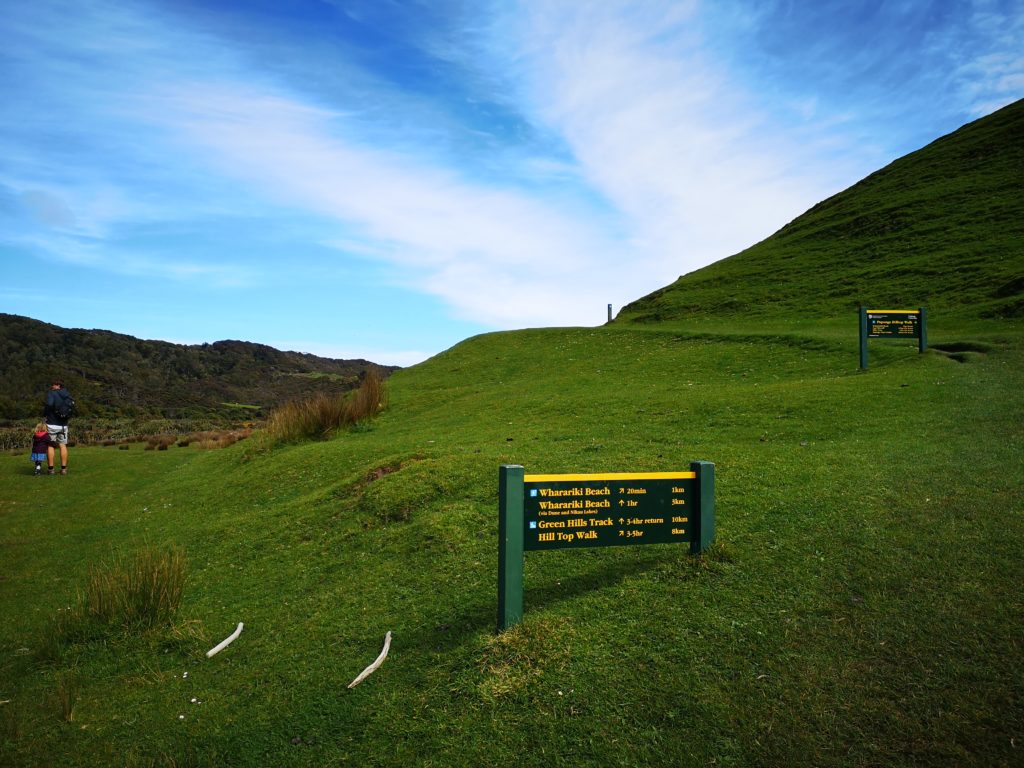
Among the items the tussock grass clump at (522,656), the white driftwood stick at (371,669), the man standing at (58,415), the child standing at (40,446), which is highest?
the man standing at (58,415)

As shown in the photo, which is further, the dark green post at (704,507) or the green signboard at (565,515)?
the dark green post at (704,507)

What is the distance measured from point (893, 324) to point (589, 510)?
1677 cm

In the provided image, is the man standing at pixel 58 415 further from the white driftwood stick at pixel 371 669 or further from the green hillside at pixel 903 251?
the green hillside at pixel 903 251

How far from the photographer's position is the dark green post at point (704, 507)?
20.1 feet

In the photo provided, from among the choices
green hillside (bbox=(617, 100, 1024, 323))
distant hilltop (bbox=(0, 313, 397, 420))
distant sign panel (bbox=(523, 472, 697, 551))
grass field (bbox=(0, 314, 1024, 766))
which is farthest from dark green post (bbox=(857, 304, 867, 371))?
distant hilltop (bbox=(0, 313, 397, 420))

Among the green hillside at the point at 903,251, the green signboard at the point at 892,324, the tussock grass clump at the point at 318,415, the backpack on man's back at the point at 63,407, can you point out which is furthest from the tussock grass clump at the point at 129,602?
the green hillside at the point at 903,251

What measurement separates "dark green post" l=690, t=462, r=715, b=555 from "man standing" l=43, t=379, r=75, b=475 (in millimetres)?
17723

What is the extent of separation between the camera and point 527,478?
17.8ft

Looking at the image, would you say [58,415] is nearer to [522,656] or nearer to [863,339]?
[522,656]

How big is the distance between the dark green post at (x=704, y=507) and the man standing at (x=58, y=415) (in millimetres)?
17723

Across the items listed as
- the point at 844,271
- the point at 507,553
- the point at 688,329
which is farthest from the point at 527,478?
the point at 844,271

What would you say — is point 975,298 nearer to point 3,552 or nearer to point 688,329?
point 688,329

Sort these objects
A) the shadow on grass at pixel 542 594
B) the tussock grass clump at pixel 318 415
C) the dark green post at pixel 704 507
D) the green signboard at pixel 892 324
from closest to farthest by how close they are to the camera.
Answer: the shadow on grass at pixel 542 594 → the dark green post at pixel 704 507 → the green signboard at pixel 892 324 → the tussock grass clump at pixel 318 415

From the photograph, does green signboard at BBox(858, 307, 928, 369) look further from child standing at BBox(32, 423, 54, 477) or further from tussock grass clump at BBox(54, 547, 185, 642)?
child standing at BBox(32, 423, 54, 477)
